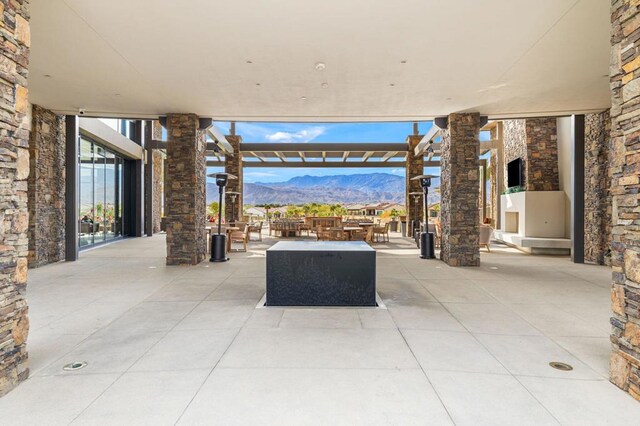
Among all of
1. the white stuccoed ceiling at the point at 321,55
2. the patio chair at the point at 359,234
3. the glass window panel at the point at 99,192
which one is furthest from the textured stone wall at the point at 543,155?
the glass window panel at the point at 99,192

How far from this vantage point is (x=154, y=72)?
5.14 m

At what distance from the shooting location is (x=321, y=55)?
4.57 meters

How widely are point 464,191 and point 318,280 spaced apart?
4.67 m

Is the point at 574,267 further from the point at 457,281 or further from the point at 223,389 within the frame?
the point at 223,389

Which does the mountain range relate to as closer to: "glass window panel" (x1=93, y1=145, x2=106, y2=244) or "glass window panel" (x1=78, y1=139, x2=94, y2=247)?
"glass window panel" (x1=93, y1=145, x2=106, y2=244)

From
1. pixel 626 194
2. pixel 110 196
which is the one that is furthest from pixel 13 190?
pixel 110 196

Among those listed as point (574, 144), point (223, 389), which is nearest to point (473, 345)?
point (223, 389)

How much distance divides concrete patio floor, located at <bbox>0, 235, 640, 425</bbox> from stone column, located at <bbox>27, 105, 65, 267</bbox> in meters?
2.27

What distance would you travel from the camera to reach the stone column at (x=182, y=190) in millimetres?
7465

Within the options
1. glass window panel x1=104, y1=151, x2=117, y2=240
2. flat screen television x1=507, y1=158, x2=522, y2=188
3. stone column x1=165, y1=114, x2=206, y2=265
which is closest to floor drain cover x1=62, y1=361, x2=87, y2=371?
stone column x1=165, y1=114, x2=206, y2=265

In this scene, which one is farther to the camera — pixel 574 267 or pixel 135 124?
pixel 135 124

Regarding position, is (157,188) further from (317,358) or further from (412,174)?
(317,358)

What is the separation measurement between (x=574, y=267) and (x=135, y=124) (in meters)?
15.3

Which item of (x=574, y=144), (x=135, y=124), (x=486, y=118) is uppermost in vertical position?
(x=135, y=124)
